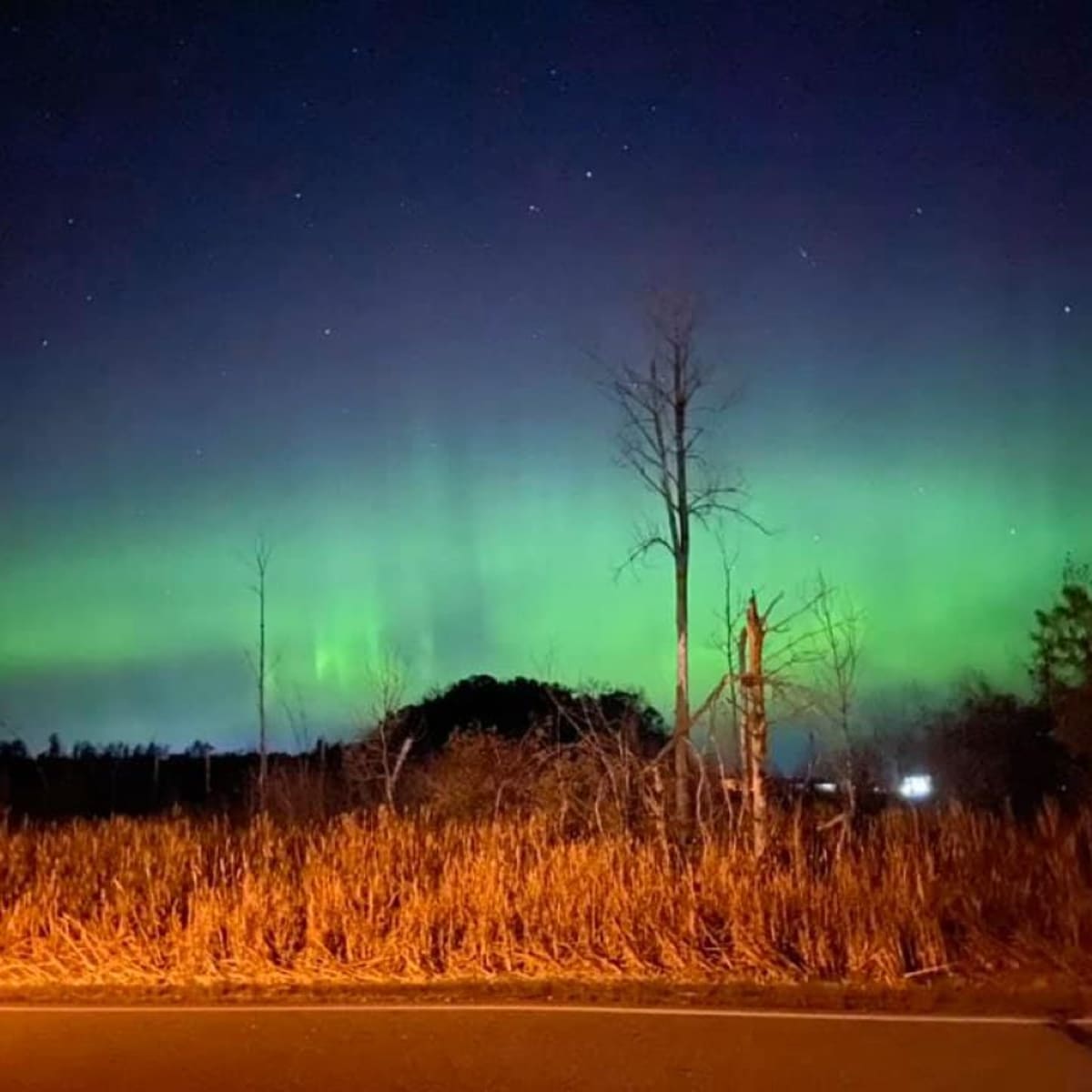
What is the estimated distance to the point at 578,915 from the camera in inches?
507

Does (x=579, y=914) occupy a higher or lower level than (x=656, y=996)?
higher

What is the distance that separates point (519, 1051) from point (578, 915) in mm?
3793

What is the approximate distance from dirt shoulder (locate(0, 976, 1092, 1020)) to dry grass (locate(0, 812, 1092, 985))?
9.5 inches

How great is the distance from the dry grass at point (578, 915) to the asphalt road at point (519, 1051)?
1728 mm

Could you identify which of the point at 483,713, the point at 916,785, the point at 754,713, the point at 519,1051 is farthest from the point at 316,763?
the point at 519,1051

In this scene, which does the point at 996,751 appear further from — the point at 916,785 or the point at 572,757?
the point at 572,757

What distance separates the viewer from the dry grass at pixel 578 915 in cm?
1210

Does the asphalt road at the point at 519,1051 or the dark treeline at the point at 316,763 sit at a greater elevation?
the dark treeline at the point at 316,763

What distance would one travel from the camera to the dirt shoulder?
1075cm

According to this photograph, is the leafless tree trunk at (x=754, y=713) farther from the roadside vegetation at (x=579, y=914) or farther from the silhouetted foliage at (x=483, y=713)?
the silhouetted foliage at (x=483, y=713)

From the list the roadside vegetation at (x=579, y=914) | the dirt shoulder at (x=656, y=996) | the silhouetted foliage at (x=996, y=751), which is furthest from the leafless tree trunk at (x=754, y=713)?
the silhouetted foliage at (x=996, y=751)

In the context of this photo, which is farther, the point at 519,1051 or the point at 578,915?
the point at 578,915

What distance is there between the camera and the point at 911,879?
13.3 metres

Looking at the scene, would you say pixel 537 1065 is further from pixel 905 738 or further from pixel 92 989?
pixel 905 738
